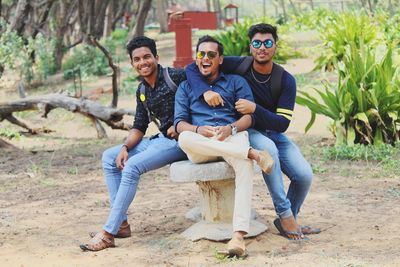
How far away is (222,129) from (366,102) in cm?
436

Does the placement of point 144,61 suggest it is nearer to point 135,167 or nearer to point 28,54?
point 135,167

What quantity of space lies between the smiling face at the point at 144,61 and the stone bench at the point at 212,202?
65cm

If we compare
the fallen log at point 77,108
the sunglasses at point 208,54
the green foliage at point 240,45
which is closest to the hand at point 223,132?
the sunglasses at point 208,54

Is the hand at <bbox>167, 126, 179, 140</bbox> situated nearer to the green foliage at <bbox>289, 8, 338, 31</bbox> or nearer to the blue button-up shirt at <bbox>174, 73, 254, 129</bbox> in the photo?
the blue button-up shirt at <bbox>174, 73, 254, 129</bbox>

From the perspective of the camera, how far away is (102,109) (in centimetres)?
1045

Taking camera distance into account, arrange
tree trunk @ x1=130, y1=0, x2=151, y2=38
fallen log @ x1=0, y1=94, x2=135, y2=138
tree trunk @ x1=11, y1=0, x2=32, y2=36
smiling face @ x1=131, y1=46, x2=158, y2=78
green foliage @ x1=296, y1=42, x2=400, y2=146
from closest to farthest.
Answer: smiling face @ x1=131, y1=46, x2=158, y2=78 < green foliage @ x1=296, y1=42, x2=400, y2=146 < fallen log @ x1=0, y1=94, x2=135, y2=138 < tree trunk @ x1=11, y1=0, x2=32, y2=36 < tree trunk @ x1=130, y1=0, x2=151, y2=38

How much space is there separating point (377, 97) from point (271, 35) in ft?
13.0

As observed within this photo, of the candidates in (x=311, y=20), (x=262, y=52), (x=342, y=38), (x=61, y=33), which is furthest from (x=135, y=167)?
(x=311, y=20)

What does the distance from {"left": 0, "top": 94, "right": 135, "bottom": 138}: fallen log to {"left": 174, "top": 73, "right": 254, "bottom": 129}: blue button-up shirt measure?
17.0 feet

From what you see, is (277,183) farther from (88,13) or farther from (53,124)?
(88,13)

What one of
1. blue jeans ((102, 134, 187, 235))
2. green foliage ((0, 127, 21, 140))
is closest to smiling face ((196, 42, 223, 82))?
blue jeans ((102, 134, 187, 235))

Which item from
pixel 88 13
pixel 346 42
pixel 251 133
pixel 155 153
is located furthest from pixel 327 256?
pixel 88 13

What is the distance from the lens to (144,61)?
523cm

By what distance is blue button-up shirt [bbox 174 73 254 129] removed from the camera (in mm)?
4988
